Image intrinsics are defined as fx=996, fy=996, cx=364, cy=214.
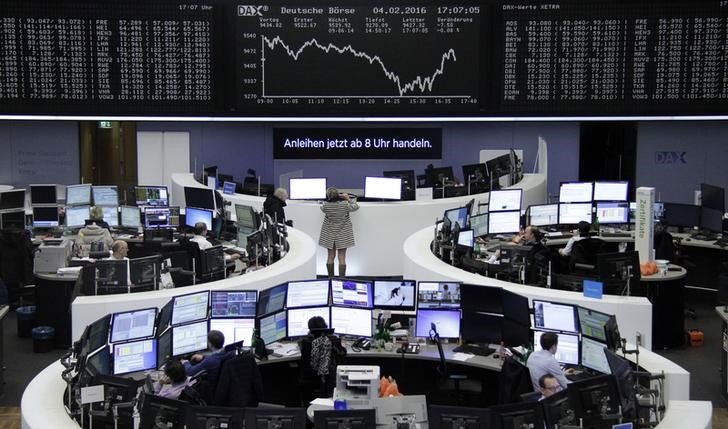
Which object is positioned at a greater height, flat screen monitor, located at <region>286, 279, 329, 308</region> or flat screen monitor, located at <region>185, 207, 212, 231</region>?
flat screen monitor, located at <region>185, 207, 212, 231</region>

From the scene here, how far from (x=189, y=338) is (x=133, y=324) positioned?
563 mm

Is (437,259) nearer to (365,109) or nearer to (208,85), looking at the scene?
(365,109)

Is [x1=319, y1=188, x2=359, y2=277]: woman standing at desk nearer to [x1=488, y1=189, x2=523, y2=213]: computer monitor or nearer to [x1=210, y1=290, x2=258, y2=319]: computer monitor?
[x1=488, y1=189, x2=523, y2=213]: computer monitor

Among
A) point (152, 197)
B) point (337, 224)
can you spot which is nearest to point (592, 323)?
point (337, 224)

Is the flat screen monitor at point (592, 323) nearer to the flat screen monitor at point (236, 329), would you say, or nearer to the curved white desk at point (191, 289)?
the flat screen monitor at point (236, 329)

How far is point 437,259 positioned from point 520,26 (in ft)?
8.22

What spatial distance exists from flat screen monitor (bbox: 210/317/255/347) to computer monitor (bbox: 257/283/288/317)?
0.44ft

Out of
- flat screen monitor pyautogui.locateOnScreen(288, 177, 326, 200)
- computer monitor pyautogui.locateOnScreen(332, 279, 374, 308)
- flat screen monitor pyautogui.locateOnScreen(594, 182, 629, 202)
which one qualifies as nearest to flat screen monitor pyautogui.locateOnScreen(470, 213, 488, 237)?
flat screen monitor pyautogui.locateOnScreen(594, 182, 629, 202)

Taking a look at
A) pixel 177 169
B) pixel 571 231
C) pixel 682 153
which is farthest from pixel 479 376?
pixel 177 169

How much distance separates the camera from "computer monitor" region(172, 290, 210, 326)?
8.09m

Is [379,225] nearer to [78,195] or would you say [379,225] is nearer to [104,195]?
[104,195]

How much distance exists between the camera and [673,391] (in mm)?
6910

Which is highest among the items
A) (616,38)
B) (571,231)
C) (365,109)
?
(616,38)

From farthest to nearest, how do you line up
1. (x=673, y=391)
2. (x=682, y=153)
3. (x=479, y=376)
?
(x=682, y=153) < (x=479, y=376) < (x=673, y=391)
